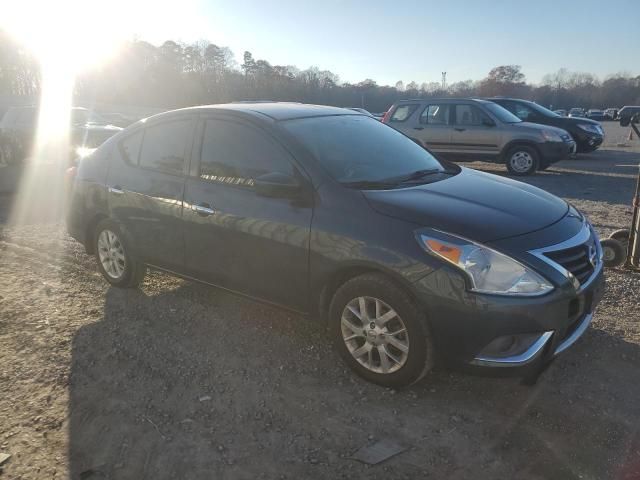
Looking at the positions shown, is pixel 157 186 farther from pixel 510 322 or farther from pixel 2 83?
pixel 2 83

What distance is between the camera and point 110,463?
2.56 m

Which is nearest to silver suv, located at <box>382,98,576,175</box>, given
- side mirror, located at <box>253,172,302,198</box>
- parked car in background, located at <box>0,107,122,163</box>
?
parked car in background, located at <box>0,107,122,163</box>

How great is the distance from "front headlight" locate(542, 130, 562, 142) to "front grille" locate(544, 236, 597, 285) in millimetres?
9378

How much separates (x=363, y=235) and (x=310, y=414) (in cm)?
107

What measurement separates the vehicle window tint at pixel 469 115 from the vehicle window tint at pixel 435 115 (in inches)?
11.2

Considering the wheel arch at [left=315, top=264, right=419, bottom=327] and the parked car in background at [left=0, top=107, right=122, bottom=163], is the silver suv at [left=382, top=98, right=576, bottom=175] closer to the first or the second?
the parked car in background at [left=0, top=107, right=122, bottom=163]

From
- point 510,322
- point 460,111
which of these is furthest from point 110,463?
point 460,111

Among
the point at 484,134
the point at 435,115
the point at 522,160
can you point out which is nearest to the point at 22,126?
the point at 435,115

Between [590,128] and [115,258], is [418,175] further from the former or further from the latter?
[590,128]

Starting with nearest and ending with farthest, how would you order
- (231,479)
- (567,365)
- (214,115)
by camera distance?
(231,479) < (567,365) < (214,115)

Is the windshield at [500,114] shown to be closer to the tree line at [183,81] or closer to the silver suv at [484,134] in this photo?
the silver suv at [484,134]

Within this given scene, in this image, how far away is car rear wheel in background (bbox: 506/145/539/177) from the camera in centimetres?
1172

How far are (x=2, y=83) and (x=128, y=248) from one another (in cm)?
A: 4987

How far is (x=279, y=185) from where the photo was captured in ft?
10.6
